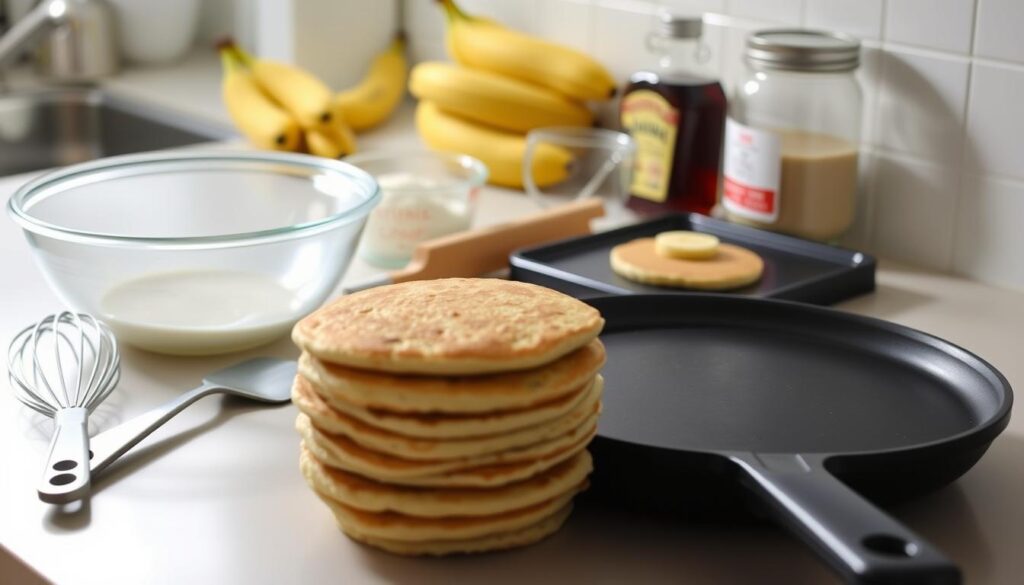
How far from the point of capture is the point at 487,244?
3.75 feet

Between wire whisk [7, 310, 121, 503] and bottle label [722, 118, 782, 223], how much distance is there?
24.3 inches

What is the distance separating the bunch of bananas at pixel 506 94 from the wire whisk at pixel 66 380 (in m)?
0.60

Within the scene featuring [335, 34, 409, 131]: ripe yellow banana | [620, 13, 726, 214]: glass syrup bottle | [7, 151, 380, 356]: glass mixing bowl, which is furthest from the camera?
[335, 34, 409, 131]: ripe yellow banana

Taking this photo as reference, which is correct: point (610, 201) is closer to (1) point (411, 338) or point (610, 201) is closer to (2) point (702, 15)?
(2) point (702, 15)

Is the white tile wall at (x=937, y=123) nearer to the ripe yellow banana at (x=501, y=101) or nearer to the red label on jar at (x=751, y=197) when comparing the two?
the red label on jar at (x=751, y=197)

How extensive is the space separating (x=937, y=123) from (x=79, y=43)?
1.39 m

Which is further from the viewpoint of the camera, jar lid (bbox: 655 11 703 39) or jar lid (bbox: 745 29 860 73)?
jar lid (bbox: 655 11 703 39)

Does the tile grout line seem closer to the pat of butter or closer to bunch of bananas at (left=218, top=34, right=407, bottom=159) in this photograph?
the pat of butter

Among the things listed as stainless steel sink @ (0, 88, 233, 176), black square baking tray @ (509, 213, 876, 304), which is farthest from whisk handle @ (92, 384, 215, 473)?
stainless steel sink @ (0, 88, 233, 176)

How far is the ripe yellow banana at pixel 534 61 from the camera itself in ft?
4.78

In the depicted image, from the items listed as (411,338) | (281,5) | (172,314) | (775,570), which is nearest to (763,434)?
(775,570)

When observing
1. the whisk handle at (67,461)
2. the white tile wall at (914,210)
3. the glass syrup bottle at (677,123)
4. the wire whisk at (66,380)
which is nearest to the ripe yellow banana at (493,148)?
the glass syrup bottle at (677,123)

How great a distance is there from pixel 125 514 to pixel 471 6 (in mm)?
1084

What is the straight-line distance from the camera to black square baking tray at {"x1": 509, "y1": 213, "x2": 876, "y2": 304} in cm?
108
